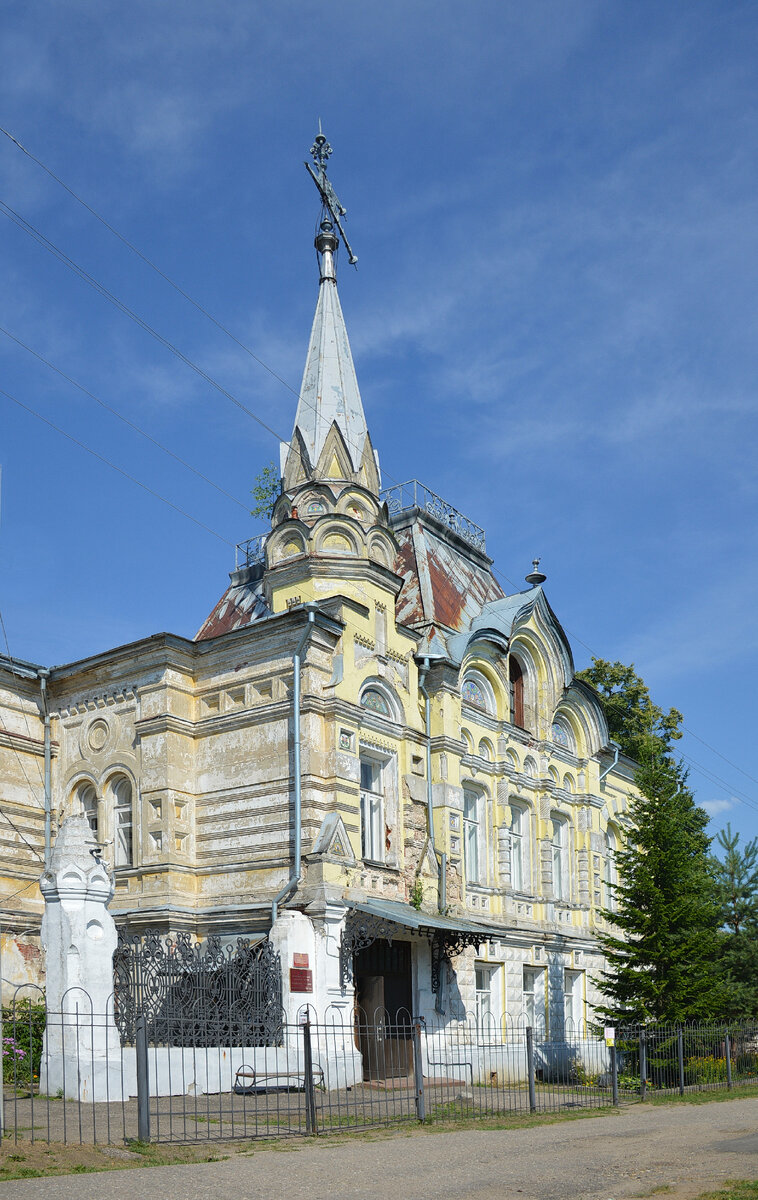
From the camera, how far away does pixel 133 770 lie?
72.3 feet

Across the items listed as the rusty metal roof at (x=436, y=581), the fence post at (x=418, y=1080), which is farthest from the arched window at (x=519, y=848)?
the fence post at (x=418, y=1080)

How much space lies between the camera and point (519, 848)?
26.7 m

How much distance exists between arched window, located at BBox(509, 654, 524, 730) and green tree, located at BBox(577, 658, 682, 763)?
9.06 m

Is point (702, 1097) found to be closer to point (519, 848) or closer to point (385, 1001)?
point (385, 1001)

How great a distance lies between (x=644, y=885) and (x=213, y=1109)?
11802 mm

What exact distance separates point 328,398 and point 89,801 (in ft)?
31.2

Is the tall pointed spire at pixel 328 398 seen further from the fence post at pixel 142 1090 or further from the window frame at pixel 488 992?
the fence post at pixel 142 1090

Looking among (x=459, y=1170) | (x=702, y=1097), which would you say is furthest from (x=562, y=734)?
(x=459, y=1170)

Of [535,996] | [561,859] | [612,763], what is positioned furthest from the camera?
[612,763]

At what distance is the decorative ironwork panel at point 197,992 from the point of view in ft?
51.0

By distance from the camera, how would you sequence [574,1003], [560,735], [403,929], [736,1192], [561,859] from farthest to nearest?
[560,735], [561,859], [574,1003], [403,929], [736,1192]

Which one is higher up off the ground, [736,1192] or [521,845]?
[521,845]

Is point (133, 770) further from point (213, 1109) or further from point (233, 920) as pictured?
point (213, 1109)

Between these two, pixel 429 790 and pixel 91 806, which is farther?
pixel 429 790
